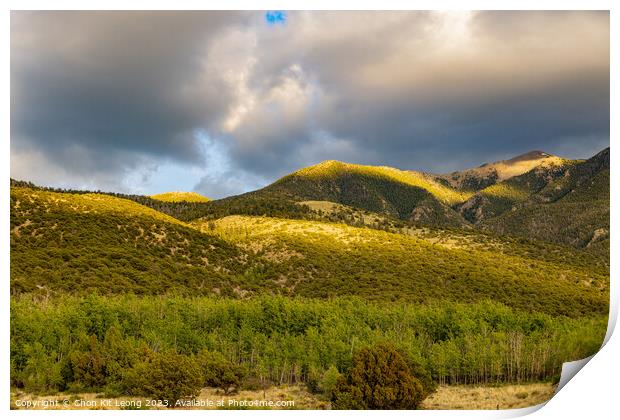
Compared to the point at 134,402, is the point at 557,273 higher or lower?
higher

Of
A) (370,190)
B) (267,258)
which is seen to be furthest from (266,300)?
(370,190)

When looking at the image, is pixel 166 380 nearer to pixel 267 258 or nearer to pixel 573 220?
pixel 267 258

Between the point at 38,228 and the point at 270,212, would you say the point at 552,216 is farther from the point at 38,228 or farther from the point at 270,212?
the point at 38,228

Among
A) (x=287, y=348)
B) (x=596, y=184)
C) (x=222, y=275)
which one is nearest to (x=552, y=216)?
(x=596, y=184)

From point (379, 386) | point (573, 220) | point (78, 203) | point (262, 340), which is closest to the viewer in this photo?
point (379, 386)

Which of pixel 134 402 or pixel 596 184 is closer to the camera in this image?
pixel 134 402

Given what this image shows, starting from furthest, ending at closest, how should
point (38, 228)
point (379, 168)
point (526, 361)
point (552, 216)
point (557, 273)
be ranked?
Result: point (379, 168)
point (552, 216)
point (557, 273)
point (38, 228)
point (526, 361)

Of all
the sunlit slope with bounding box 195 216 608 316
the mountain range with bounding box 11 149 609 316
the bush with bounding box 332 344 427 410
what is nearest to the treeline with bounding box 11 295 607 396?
the bush with bounding box 332 344 427 410
